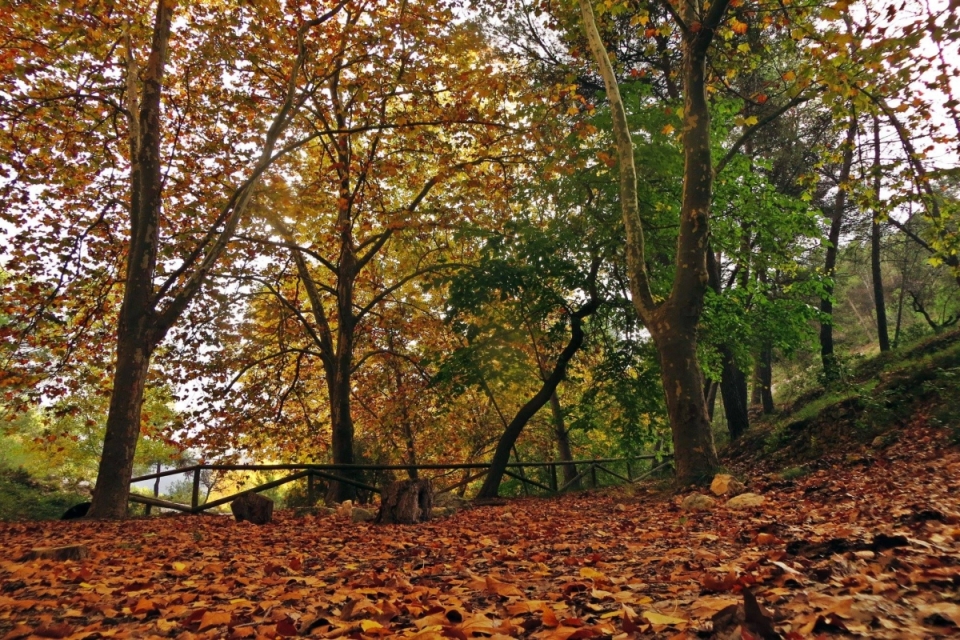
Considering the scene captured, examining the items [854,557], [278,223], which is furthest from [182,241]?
[854,557]

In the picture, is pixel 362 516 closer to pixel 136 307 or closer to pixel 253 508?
pixel 253 508

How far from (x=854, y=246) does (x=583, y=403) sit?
13.8 metres

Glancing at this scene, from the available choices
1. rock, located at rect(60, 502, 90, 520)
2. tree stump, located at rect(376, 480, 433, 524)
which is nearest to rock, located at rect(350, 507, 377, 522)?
tree stump, located at rect(376, 480, 433, 524)

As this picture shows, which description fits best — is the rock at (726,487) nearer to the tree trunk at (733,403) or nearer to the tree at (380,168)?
the tree at (380,168)

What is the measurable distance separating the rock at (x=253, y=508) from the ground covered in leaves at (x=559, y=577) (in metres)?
1.63

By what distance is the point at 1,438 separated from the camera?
2900 centimetres

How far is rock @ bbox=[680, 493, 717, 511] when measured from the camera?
5309mm

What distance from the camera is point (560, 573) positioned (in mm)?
3139

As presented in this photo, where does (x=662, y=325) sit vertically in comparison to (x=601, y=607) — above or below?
above

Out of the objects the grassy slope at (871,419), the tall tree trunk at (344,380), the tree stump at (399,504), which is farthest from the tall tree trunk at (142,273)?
the grassy slope at (871,419)

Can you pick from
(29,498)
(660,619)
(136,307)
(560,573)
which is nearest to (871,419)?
(560,573)

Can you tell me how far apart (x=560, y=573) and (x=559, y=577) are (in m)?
0.13

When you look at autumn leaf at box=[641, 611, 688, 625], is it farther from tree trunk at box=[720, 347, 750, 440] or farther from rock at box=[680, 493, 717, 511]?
tree trunk at box=[720, 347, 750, 440]

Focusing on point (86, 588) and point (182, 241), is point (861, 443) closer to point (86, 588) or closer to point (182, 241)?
point (86, 588)
